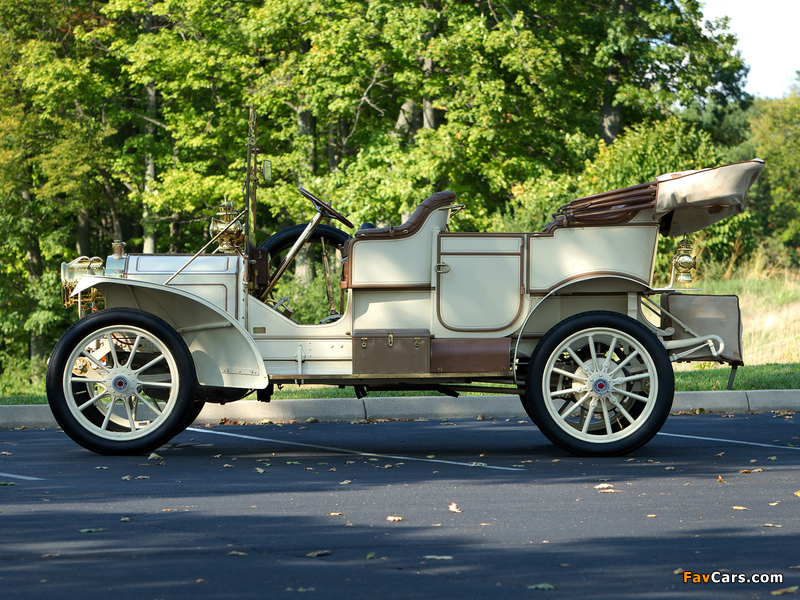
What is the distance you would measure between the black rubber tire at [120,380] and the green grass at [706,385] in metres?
3.32

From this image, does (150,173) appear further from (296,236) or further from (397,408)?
(296,236)

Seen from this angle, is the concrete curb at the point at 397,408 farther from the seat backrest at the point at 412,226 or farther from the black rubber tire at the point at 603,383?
the seat backrest at the point at 412,226

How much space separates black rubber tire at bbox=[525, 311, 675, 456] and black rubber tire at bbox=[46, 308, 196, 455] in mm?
2442

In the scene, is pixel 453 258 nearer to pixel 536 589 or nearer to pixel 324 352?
pixel 324 352

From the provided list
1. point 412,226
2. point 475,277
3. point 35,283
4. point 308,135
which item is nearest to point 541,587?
point 475,277

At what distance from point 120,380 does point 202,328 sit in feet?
2.22

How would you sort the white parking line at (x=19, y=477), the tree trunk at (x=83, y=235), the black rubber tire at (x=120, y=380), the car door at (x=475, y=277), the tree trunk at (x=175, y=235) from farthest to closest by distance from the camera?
the tree trunk at (x=83, y=235) → the tree trunk at (x=175, y=235) → the car door at (x=475, y=277) → the black rubber tire at (x=120, y=380) → the white parking line at (x=19, y=477)

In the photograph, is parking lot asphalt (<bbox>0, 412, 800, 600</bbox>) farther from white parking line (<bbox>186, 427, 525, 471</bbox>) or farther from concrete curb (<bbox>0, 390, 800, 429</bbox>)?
concrete curb (<bbox>0, 390, 800, 429</bbox>)

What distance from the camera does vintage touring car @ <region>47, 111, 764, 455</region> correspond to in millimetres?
6961

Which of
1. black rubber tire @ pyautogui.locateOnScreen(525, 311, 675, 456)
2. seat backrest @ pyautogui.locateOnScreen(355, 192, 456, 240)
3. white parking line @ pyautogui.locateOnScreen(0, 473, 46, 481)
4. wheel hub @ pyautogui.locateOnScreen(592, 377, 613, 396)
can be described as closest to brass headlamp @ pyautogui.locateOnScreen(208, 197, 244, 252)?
seat backrest @ pyautogui.locateOnScreen(355, 192, 456, 240)

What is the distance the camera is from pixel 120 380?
277 inches

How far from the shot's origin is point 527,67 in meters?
22.8

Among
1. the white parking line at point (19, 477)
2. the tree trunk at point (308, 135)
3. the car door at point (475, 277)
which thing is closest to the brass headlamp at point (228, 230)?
the car door at point (475, 277)

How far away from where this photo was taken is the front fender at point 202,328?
7004 millimetres
